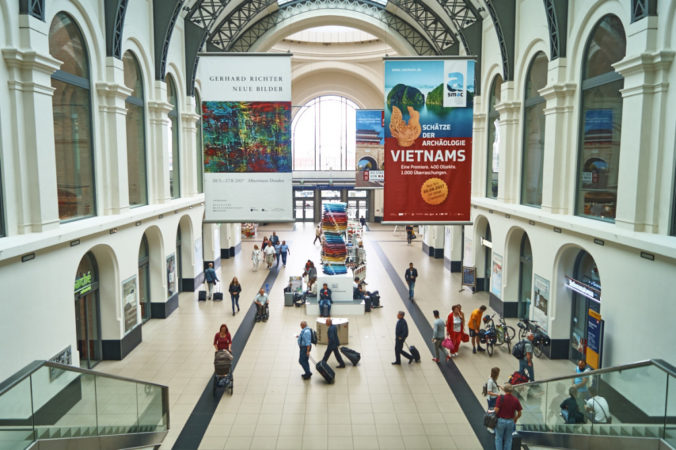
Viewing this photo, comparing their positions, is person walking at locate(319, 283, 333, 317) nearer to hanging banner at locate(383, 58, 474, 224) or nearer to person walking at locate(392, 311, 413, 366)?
person walking at locate(392, 311, 413, 366)

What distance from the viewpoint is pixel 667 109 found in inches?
357

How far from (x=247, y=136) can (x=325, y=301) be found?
26.5ft

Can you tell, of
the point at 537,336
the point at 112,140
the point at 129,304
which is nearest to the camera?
the point at 112,140

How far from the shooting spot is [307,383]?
38.1ft

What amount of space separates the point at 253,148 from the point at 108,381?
4863 millimetres

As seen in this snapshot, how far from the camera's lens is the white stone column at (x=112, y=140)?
1257 centimetres

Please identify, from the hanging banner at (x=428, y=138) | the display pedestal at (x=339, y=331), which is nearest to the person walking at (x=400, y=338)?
the display pedestal at (x=339, y=331)

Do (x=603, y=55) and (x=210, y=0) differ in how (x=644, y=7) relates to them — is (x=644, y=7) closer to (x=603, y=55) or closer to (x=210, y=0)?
(x=603, y=55)

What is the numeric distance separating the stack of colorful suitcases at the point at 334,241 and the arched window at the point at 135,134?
628 centimetres

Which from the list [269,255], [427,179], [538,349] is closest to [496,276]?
[538,349]

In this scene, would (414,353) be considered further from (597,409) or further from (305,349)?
(597,409)

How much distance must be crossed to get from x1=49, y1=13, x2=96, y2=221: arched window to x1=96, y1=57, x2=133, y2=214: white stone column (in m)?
0.37

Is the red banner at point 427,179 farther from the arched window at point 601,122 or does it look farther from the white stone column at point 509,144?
the white stone column at point 509,144

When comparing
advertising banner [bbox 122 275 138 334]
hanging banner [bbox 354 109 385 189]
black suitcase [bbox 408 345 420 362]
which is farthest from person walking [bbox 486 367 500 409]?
hanging banner [bbox 354 109 385 189]
